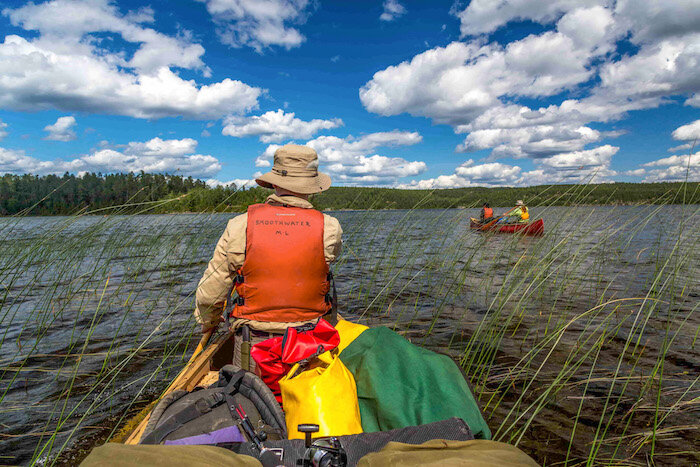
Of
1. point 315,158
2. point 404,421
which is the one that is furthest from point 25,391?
point 404,421

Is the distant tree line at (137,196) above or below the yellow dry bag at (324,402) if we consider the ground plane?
above

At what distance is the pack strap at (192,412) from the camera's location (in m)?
1.86

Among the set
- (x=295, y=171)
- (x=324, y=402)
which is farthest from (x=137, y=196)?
(x=324, y=402)

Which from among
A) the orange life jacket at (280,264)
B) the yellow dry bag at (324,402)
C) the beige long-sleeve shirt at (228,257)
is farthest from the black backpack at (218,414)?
the beige long-sleeve shirt at (228,257)

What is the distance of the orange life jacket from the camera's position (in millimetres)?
2906

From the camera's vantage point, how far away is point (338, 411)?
6.27 feet

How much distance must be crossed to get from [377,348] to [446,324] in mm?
4600

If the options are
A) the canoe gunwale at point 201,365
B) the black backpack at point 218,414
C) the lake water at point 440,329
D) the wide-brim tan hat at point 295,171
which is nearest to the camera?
the black backpack at point 218,414

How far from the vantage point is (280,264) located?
115 inches

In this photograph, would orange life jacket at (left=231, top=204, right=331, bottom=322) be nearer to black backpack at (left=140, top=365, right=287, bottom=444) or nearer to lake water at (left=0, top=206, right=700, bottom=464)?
lake water at (left=0, top=206, right=700, bottom=464)

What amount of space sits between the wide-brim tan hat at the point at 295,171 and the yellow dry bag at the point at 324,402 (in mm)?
1554

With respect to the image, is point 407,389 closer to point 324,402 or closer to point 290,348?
point 324,402

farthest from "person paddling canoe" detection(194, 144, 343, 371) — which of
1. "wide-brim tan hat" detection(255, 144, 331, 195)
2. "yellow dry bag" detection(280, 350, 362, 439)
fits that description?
"yellow dry bag" detection(280, 350, 362, 439)

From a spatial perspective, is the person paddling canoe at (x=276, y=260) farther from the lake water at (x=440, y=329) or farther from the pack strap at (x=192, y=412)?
the pack strap at (x=192, y=412)
